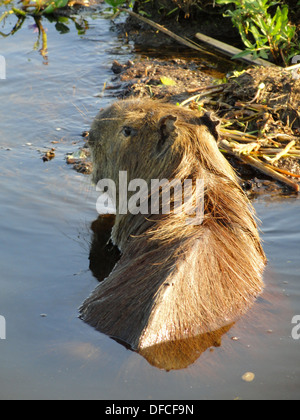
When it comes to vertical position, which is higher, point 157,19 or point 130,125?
point 130,125

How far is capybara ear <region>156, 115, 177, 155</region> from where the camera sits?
10.9 ft

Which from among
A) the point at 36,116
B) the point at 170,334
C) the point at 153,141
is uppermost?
the point at 153,141

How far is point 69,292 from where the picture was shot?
137 inches

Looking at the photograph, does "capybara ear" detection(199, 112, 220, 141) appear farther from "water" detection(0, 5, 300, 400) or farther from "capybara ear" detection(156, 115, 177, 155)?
"water" detection(0, 5, 300, 400)

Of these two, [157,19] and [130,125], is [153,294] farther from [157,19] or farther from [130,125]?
[157,19]

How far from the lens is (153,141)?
3.46 meters

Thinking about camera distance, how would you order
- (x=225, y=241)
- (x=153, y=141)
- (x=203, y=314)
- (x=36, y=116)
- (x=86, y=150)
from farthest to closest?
(x=36, y=116) → (x=86, y=150) → (x=153, y=141) → (x=225, y=241) → (x=203, y=314)

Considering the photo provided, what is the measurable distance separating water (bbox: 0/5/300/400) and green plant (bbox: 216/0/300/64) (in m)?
1.49

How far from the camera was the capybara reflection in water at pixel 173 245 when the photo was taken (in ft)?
9.16

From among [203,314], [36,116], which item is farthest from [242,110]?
[203,314]

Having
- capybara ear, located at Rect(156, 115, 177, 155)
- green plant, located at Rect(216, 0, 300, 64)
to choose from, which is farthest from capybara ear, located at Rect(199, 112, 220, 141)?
green plant, located at Rect(216, 0, 300, 64)

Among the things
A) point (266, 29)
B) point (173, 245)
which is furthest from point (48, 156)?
point (173, 245)

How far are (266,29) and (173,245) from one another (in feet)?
11.5

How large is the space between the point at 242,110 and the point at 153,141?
6.68 ft
